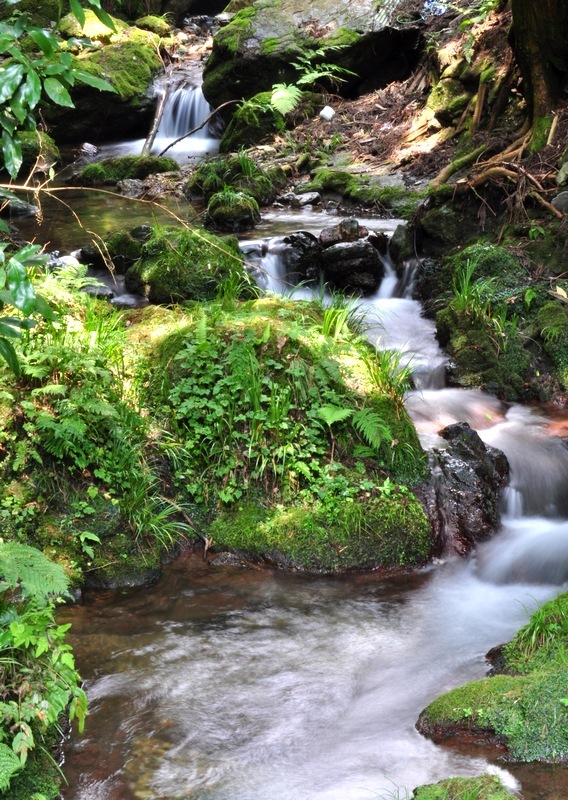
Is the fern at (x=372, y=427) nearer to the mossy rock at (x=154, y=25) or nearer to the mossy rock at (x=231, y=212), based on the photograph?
the mossy rock at (x=231, y=212)

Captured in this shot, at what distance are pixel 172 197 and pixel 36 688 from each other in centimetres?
1153

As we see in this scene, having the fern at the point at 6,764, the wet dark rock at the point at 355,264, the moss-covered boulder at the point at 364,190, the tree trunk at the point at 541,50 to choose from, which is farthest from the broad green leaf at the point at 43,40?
the moss-covered boulder at the point at 364,190

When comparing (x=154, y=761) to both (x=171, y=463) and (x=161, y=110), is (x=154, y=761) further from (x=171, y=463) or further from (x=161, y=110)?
(x=161, y=110)

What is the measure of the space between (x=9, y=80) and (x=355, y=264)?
293 inches

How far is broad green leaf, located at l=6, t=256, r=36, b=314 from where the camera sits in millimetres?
2613

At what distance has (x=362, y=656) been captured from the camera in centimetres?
479

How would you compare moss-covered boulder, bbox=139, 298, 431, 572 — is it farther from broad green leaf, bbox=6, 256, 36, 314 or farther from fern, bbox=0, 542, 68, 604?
broad green leaf, bbox=6, 256, 36, 314

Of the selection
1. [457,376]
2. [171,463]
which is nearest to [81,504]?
[171,463]

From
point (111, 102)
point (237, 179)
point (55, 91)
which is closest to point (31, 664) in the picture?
point (55, 91)

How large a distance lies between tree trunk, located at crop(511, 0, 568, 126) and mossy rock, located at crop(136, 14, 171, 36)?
15.5 metres

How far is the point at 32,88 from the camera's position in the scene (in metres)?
2.69

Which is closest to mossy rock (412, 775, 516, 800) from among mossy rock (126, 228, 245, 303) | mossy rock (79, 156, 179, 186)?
mossy rock (126, 228, 245, 303)

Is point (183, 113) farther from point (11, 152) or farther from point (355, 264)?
point (11, 152)

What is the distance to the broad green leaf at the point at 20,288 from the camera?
8.57 ft
